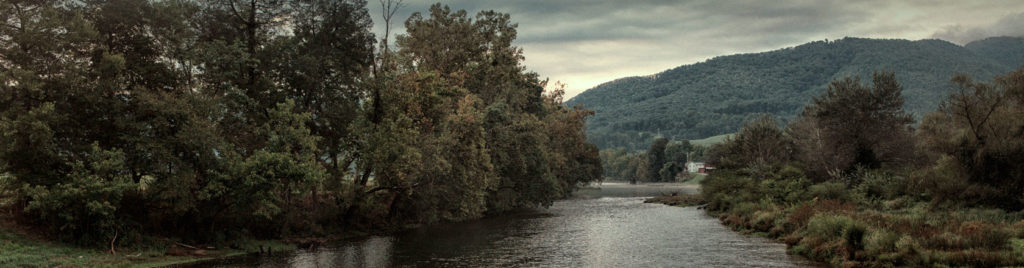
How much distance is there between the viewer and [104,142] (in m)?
29.5

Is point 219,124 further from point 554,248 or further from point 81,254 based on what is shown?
point 554,248

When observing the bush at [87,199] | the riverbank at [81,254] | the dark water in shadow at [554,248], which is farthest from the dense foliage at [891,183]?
the bush at [87,199]

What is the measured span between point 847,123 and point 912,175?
43.6 ft

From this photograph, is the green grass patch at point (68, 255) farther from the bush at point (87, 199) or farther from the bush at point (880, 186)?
the bush at point (880, 186)

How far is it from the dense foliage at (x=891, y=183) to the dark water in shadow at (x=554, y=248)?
8.13 ft

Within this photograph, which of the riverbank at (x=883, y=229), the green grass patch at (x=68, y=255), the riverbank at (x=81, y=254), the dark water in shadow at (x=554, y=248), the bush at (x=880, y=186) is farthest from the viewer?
the bush at (x=880, y=186)

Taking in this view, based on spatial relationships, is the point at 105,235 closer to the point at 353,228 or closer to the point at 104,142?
the point at 104,142

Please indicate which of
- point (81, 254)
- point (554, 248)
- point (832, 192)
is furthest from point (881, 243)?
point (81, 254)

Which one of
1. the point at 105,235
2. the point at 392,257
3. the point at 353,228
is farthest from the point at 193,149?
the point at 353,228

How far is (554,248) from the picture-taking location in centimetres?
3534

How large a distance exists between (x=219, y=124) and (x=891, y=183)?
42371 mm

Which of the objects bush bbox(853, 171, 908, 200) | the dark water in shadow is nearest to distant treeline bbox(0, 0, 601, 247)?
the dark water in shadow

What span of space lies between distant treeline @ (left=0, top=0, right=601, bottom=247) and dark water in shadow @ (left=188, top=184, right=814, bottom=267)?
10.4ft

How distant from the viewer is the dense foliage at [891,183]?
2561cm
